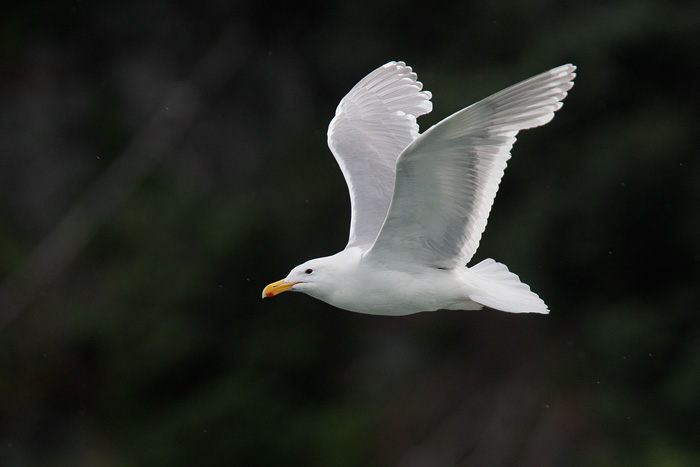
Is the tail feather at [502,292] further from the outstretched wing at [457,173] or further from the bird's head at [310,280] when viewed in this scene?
the bird's head at [310,280]

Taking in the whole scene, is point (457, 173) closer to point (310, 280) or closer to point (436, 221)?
point (436, 221)

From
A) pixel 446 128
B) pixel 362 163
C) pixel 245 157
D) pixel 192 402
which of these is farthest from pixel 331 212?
pixel 446 128

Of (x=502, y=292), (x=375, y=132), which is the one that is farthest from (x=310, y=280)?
(x=375, y=132)

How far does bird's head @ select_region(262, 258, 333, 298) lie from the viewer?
468 cm

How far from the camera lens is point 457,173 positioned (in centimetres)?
433

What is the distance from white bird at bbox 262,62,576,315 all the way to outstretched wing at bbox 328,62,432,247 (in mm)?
10

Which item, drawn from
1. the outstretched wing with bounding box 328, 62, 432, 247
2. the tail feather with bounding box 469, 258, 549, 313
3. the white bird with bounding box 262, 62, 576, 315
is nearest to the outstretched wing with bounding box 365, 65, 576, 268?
the white bird with bounding box 262, 62, 576, 315

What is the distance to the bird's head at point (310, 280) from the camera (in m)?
4.68

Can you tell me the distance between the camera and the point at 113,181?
10.5 metres

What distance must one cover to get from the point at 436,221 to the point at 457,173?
0.27 m

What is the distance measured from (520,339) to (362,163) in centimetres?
449

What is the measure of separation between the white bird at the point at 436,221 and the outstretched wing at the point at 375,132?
0.03ft

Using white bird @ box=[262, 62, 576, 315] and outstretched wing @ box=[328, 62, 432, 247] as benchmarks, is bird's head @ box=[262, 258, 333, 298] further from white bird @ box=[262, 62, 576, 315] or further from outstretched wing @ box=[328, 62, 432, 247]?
outstretched wing @ box=[328, 62, 432, 247]

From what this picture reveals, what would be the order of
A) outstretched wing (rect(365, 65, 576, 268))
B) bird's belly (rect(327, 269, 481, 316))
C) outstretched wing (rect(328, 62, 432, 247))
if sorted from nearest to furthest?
outstretched wing (rect(365, 65, 576, 268)) → bird's belly (rect(327, 269, 481, 316)) → outstretched wing (rect(328, 62, 432, 247))
